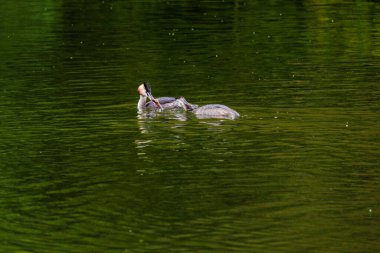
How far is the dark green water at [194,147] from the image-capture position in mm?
13227

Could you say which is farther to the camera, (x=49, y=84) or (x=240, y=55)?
(x=240, y=55)

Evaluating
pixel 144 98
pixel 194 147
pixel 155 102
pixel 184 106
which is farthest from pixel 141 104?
pixel 194 147

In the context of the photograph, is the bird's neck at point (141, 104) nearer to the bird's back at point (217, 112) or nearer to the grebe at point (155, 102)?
the grebe at point (155, 102)

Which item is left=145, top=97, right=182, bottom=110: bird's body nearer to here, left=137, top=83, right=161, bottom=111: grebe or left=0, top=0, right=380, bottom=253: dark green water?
left=137, top=83, right=161, bottom=111: grebe

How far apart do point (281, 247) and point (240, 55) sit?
62.6 ft

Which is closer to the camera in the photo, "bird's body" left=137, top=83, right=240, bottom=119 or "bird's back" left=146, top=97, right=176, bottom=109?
"bird's body" left=137, top=83, right=240, bottom=119

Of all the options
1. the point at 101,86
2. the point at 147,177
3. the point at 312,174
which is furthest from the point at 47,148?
the point at 101,86

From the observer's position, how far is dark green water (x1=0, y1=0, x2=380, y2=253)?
13227 mm

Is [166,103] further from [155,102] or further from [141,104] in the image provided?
[141,104]

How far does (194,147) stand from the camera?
17984 millimetres

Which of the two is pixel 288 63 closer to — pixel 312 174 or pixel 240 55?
pixel 240 55

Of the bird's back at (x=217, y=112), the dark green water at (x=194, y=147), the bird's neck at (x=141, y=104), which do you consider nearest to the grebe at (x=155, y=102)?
the bird's neck at (x=141, y=104)

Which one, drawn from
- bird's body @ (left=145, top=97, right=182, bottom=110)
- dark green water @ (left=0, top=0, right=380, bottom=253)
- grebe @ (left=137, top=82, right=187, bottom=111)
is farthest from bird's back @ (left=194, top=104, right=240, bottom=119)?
bird's body @ (left=145, top=97, right=182, bottom=110)

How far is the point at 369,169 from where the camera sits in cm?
1602
